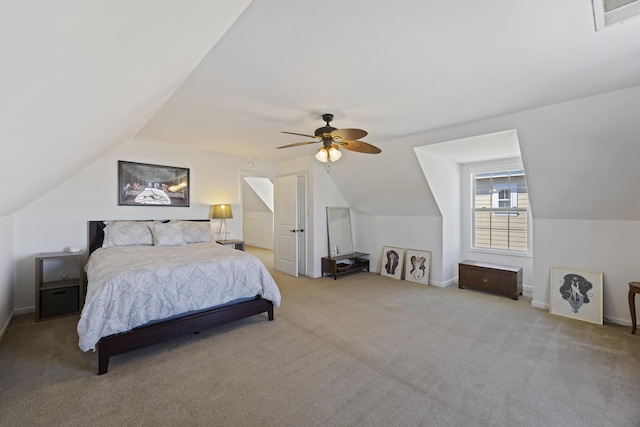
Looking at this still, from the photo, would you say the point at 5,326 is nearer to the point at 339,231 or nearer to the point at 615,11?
the point at 339,231

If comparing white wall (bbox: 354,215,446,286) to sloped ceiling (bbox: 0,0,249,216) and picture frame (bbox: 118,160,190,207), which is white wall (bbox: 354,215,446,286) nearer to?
picture frame (bbox: 118,160,190,207)

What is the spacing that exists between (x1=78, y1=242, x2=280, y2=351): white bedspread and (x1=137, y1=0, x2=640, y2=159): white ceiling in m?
1.59

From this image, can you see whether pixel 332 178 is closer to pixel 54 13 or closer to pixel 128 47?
pixel 128 47

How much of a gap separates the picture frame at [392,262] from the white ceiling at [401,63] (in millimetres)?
2680

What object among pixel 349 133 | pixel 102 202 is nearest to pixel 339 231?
pixel 349 133

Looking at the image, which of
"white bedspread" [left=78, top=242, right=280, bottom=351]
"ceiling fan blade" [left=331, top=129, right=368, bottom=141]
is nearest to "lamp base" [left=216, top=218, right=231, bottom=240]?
"white bedspread" [left=78, top=242, right=280, bottom=351]

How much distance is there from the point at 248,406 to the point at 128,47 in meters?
2.13

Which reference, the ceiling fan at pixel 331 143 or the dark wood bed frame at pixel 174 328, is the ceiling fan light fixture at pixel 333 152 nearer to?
the ceiling fan at pixel 331 143

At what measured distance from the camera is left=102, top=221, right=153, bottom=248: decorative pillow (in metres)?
3.79

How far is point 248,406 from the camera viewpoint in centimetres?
190

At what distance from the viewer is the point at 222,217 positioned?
15.7ft

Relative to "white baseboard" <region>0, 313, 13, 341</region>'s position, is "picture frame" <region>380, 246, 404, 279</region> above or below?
above

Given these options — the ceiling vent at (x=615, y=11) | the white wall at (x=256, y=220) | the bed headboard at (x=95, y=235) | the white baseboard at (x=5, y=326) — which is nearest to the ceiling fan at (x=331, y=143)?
the ceiling vent at (x=615, y=11)

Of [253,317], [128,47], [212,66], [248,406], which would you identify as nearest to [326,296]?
[253,317]
